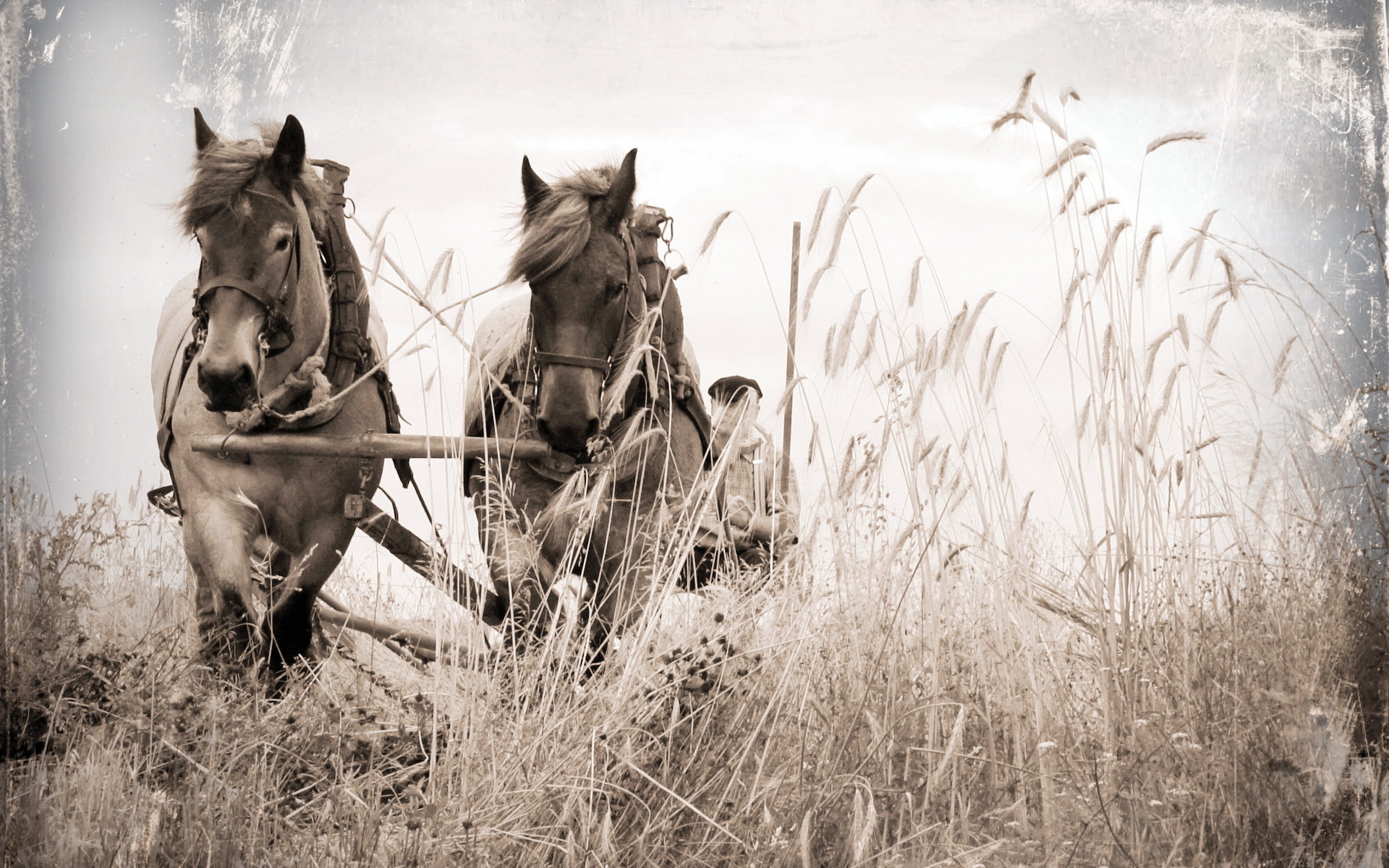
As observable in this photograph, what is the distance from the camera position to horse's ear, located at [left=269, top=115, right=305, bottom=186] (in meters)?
3.49

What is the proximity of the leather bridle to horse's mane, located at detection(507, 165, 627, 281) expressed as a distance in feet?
2.48

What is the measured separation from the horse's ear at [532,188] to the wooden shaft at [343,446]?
31.0 inches

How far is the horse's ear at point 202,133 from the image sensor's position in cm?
347

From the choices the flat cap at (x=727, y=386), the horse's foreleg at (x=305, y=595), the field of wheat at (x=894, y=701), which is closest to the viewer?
the field of wheat at (x=894, y=701)

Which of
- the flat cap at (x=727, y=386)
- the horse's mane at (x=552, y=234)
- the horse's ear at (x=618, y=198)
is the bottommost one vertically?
the flat cap at (x=727, y=386)

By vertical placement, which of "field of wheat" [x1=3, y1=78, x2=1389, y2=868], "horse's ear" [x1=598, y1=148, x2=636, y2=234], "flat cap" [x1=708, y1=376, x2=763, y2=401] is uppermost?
"horse's ear" [x1=598, y1=148, x2=636, y2=234]

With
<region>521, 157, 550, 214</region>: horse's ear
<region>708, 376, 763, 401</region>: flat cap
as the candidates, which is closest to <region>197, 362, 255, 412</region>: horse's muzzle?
<region>521, 157, 550, 214</region>: horse's ear

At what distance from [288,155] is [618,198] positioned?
42.2 inches

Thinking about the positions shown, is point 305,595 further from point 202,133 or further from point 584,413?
point 202,133

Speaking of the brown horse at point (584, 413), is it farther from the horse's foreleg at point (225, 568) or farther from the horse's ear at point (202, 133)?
the horse's ear at point (202, 133)

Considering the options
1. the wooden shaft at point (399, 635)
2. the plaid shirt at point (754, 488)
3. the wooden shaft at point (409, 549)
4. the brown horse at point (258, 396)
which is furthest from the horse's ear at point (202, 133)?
the plaid shirt at point (754, 488)

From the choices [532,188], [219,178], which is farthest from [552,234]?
[219,178]

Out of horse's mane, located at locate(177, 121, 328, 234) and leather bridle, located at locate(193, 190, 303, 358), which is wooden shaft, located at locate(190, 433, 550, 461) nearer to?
leather bridle, located at locate(193, 190, 303, 358)

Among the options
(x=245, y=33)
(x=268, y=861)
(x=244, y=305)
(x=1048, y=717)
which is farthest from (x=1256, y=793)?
(x=245, y=33)
